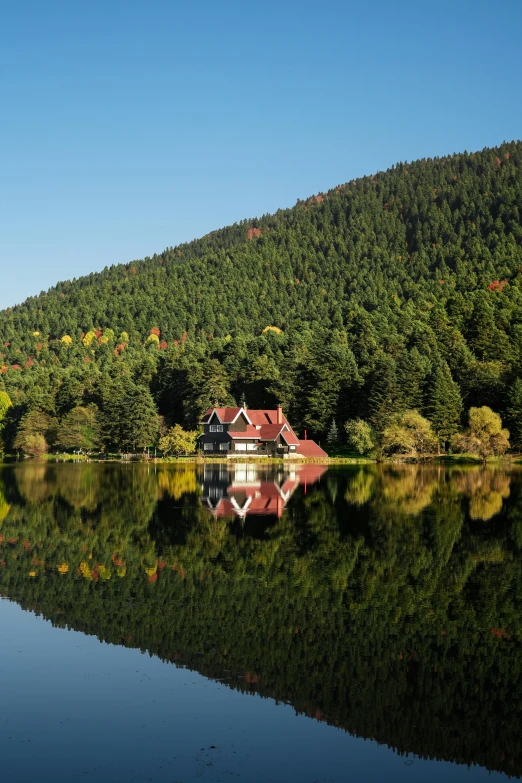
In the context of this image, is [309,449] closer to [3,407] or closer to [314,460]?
[314,460]

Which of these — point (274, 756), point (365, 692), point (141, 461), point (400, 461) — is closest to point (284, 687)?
point (365, 692)

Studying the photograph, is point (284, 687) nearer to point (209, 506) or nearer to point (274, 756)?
point (274, 756)

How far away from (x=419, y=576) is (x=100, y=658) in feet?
37.9

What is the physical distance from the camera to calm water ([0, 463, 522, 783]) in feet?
43.2

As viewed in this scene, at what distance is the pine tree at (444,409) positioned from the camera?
102 meters

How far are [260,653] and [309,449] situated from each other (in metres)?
90.7

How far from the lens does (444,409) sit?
336ft

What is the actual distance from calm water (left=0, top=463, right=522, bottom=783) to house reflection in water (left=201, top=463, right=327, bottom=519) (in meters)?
8.47

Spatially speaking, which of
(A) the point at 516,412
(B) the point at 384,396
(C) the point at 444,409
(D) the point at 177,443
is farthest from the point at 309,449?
(A) the point at 516,412

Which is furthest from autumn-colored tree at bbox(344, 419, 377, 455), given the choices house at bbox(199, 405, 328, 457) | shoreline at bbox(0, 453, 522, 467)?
house at bbox(199, 405, 328, 457)

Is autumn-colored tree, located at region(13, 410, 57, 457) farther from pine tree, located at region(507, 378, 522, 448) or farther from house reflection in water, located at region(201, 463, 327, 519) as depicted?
pine tree, located at region(507, 378, 522, 448)

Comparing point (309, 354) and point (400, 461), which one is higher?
point (309, 354)

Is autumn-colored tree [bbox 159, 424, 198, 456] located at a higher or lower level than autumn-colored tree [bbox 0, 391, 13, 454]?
lower

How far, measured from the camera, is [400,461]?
100625mm
